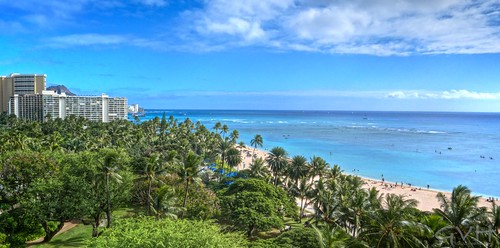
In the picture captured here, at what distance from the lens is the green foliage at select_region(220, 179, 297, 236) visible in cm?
3612

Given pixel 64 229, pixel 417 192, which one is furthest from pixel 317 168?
pixel 64 229

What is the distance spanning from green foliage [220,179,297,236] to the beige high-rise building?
17420cm

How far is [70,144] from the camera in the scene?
6619 cm

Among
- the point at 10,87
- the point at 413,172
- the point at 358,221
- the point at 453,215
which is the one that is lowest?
the point at 413,172

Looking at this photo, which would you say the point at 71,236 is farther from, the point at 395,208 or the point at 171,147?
the point at 171,147

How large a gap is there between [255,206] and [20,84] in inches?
7292

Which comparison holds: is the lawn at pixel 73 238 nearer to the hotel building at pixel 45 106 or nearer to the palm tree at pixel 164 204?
the palm tree at pixel 164 204

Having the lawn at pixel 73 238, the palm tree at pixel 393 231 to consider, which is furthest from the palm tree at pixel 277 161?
the palm tree at pixel 393 231

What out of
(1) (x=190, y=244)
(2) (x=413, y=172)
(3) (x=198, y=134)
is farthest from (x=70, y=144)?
(2) (x=413, y=172)

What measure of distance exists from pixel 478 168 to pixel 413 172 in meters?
19.2

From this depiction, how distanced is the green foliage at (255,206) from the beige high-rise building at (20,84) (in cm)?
17420

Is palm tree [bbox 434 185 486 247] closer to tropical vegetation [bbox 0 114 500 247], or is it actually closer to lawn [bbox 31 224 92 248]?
tropical vegetation [bbox 0 114 500 247]

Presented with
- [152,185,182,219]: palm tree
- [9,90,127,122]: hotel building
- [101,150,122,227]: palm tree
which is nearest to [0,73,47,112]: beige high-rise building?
[9,90,127,122]: hotel building

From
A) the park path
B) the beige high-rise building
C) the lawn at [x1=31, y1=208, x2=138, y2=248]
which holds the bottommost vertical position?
the park path
